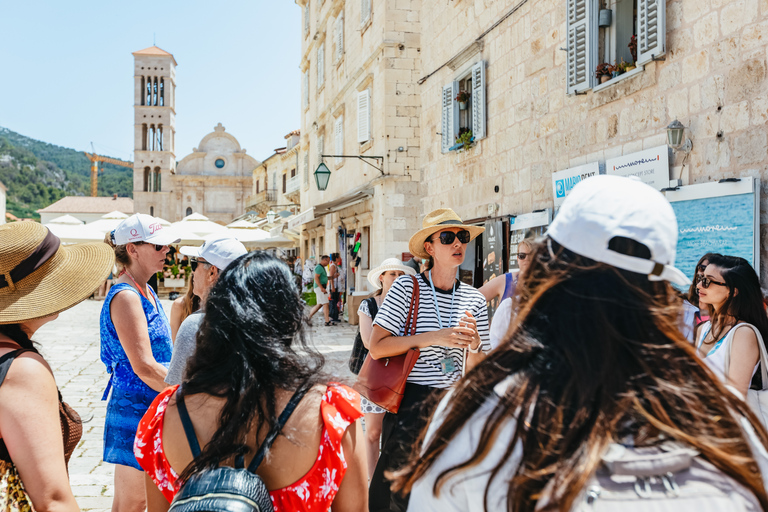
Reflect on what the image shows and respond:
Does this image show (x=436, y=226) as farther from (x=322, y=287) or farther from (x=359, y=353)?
(x=322, y=287)

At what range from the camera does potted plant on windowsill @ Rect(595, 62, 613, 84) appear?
24.0ft

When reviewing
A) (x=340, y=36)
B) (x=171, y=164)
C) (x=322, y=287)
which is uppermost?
(x=171, y=164)

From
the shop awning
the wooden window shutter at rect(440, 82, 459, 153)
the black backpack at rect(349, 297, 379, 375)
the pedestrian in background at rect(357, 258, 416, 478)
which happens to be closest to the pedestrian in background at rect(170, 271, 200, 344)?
the pedestrian in background at rect(357, 258, 416, 478)

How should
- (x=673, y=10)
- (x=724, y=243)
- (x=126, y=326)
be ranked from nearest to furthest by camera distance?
(x=126, y=326) → (x=724, y=243) → (x=673, y=10)

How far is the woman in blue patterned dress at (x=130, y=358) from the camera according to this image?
2.87 metres

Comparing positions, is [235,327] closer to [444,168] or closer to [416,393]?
[416,393]

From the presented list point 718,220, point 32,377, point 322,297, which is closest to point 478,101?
point 718,220

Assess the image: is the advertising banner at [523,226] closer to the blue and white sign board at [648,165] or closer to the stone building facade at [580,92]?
the stone building facade at [580,92]

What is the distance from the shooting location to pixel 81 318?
698 inches

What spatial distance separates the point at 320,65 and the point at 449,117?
11535 millimetres

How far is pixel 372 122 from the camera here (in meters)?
15.3

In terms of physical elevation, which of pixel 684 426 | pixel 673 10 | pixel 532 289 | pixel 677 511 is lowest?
pixel 677 511

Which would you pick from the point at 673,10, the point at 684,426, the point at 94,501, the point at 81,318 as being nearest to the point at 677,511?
the point at 684,426

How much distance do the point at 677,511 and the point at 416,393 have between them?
8.01ft
